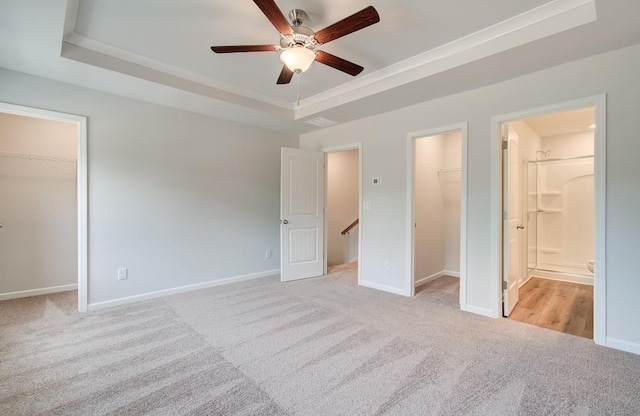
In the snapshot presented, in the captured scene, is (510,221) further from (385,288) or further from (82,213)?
(82,213)

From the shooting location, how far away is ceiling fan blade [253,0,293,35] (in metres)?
1.68

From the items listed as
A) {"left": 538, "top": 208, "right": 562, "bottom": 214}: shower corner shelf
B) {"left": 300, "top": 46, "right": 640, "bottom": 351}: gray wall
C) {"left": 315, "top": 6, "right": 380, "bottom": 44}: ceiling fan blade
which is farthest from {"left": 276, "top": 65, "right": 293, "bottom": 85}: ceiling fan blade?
{"left": 538, "top": 208, "right": 562, "bottom": 214}: shower corner shelf

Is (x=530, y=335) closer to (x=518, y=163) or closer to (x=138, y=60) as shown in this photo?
(x=518, y=163)

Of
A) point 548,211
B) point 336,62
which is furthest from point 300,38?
point 548,211

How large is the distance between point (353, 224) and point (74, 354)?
4.56 m

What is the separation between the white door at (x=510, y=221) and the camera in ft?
10.1

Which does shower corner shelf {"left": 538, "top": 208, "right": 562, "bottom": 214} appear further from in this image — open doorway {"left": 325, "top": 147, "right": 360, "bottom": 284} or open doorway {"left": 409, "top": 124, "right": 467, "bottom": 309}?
open doorway {"left": 325, "top": 147, "right": 360, "bottom": 284}

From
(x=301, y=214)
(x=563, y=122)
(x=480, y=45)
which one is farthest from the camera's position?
(x=301, y=214)

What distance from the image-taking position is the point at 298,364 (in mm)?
2166

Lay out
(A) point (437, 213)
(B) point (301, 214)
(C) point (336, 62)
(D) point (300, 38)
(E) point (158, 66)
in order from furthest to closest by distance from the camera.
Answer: (A) point (437, 213), (B) point (301, 214), (E) point (158, 66), (C) point (336, 62), (D) point (300, 38)

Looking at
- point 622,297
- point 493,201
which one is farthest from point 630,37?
point 622,297

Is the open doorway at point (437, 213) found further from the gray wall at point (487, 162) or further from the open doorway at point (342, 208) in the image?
the open doorway at point (342, 208)

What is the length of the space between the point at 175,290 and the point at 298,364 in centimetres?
242

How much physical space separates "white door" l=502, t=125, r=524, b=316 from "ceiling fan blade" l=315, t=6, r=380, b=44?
2098mm
